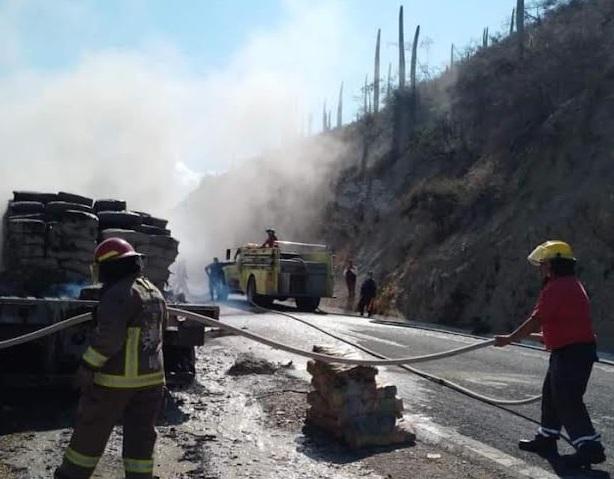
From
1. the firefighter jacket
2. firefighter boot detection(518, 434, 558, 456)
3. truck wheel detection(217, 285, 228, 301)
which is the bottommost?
firefighter boot detection(518, 434, 558, 456)

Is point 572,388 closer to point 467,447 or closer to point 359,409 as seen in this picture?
point 467,447

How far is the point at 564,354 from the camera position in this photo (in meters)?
5.75

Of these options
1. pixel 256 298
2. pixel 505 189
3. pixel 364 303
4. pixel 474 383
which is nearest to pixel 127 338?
pixel 474 383

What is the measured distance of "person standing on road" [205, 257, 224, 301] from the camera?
27.0m

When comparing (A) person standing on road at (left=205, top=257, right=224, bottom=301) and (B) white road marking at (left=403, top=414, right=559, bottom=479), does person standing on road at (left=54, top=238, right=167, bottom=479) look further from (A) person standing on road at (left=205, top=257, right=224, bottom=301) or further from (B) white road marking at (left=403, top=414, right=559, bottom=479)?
(A) person standing on road at (left=205, top=257, right=224, bottom=301)

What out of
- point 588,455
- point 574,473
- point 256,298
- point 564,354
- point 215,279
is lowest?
point 574,473

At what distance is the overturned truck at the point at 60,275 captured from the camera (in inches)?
253

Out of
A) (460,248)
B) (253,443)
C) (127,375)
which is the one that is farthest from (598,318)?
(127,375)

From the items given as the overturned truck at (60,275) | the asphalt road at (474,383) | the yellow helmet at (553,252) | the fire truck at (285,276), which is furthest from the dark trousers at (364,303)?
the yellow helmet at (553,252)

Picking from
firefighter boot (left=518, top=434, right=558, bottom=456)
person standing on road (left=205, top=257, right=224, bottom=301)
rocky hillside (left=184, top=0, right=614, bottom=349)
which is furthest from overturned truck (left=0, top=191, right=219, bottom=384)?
person standing on road (left=205, top=257, right=224, bottom=301)

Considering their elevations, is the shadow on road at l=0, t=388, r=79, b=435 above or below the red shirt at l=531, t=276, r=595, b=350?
below

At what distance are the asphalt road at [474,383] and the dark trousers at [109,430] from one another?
281 centimetres

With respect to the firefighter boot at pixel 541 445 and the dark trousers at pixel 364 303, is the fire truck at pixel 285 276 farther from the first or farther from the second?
the firefighter boot at pixel 541 445

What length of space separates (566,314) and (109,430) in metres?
3.44
